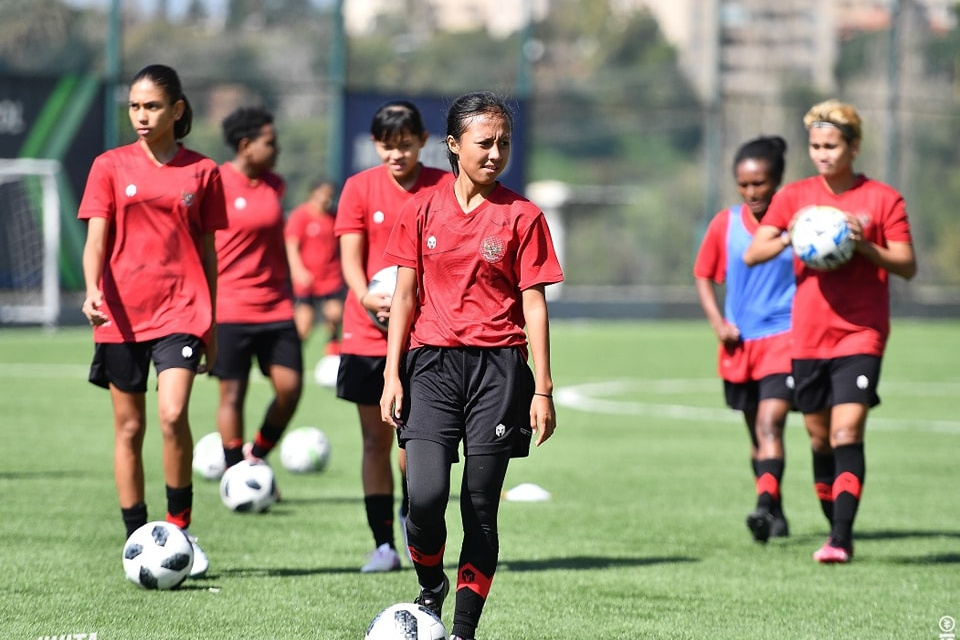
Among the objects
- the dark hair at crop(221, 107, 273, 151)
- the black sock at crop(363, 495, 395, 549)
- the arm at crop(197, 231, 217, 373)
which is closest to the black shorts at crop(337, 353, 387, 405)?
the black sock at crop(363, 495, 395, 549)

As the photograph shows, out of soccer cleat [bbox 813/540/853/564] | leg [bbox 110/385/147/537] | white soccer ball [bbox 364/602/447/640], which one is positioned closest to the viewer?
white soccer ball [bbox 364/602/447/640]

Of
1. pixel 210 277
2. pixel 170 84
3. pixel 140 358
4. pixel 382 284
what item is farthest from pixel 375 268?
pixel 170 84

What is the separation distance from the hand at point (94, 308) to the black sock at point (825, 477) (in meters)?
4.01

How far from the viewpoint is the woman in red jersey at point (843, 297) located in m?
7.79

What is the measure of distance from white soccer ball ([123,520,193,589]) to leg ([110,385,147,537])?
0.45 metres

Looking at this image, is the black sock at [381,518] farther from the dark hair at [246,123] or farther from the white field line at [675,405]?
the white field line at [675,405]

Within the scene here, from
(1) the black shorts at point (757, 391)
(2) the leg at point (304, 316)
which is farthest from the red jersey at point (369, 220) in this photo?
(2) the leg at point (304, 316)

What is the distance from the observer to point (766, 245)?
26.2 feet

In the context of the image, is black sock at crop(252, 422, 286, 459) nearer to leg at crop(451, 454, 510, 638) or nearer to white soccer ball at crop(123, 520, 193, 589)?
white soccer ball at crop(123, 520, 193, 589)

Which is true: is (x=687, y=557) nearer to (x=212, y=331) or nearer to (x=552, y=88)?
(x=212, y=331)

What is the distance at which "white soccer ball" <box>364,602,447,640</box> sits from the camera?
5.25 meters

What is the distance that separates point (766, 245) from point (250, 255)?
3.22 m

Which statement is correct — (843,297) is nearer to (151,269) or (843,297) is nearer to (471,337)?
(471,337)

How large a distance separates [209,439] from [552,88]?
2869 centimetres
